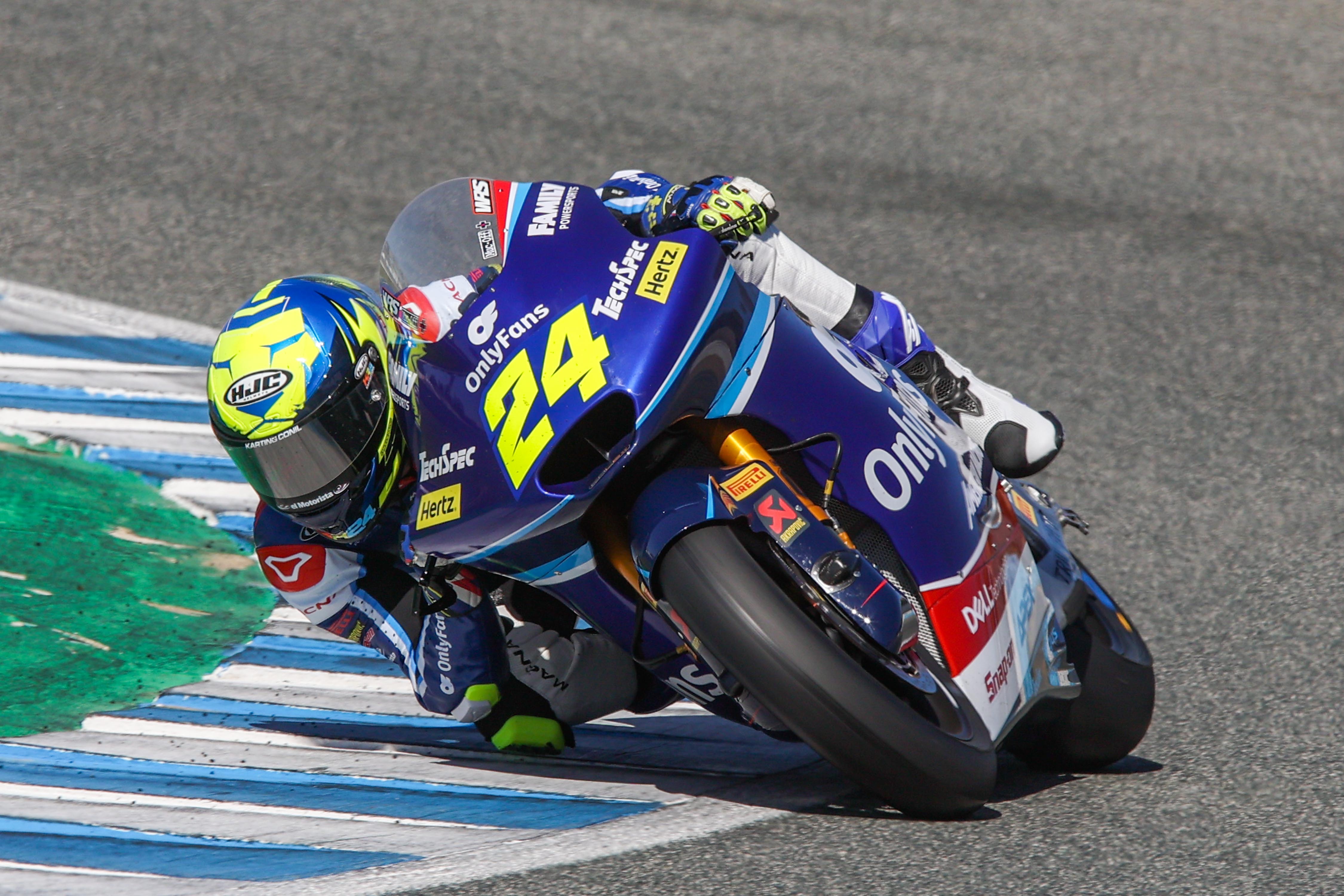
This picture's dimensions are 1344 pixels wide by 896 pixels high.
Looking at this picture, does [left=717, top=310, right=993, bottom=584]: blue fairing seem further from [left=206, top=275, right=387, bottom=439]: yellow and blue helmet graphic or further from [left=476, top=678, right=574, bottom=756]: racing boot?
[left=476, top=678, right=574, bottom=756]: racing boot

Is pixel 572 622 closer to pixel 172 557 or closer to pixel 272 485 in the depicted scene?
pixel 272 485

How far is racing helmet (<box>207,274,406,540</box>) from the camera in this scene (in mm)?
3516

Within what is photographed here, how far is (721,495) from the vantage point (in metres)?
3.14

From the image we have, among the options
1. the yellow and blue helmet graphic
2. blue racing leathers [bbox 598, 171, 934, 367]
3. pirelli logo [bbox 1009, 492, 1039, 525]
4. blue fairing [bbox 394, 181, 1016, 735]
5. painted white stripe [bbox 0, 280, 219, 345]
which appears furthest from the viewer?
painted white stripe [bbox 0, 280, 219, 345]

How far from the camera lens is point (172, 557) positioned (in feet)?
17.5

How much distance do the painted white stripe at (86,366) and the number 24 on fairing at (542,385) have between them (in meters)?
3.53

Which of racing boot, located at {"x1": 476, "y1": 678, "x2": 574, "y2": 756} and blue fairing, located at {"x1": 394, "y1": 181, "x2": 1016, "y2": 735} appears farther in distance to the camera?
racing boot, located at {"x1": 476, "y1": 678, "x2": 574, "y2": 756}

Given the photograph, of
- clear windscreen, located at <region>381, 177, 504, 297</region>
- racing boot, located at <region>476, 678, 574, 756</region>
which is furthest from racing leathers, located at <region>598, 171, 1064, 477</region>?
racing boot, located at <region>476, 678, 574, 756</region>

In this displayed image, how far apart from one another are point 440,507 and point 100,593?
2.23 m

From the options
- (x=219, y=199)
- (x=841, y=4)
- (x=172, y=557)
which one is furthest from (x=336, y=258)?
(x=841, y=4)

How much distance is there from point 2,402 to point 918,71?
17.9 ft

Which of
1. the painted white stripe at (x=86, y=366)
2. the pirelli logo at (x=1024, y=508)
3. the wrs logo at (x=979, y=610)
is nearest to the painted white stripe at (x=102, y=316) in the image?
the painted white stripe at (x=86, y=366)

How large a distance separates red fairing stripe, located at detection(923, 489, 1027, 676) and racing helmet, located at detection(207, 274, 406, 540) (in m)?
1.29

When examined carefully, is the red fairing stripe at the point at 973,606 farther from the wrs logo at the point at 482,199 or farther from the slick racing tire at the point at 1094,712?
the wrs logo at the point at 482,199
